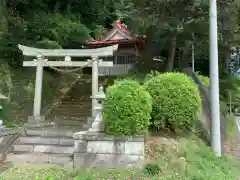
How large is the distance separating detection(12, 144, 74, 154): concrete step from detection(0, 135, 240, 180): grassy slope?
1.30 metres

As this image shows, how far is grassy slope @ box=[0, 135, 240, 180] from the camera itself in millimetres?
7387

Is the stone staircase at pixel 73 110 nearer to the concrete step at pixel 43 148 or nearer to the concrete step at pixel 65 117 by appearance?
the concrete step at pixel 65 117

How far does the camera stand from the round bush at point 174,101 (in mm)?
8656

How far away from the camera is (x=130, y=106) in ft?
25.0

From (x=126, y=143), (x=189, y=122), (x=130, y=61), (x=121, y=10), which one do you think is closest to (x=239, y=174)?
(x=189, y=122)

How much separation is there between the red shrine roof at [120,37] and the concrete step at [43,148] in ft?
38.0

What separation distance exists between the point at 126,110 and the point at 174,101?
1.64m

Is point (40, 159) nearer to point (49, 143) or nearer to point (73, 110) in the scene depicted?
point (49, 143)

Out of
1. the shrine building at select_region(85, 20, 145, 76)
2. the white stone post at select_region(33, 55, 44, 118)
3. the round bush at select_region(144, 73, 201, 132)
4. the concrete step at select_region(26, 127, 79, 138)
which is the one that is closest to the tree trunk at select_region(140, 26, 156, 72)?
the shrine building at select_region(85, 20, 145, 76)

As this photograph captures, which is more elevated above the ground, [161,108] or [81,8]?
[81,8]

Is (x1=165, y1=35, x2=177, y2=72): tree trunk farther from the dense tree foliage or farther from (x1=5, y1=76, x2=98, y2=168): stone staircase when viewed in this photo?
(x1=5, y1=76, x2=98, y2=168): stone staircase

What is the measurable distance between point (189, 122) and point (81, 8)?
15063 mm

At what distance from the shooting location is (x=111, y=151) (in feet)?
25.7

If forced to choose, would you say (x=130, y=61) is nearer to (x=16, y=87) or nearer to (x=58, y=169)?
(x=16, y=87)
